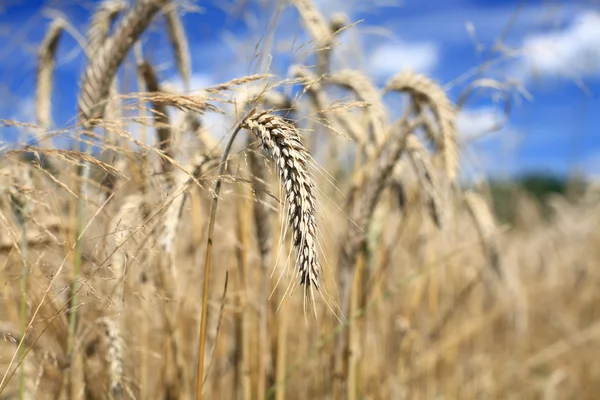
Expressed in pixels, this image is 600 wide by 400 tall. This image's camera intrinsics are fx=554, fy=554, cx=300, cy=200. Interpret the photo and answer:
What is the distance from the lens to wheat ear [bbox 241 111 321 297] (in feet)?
2.18

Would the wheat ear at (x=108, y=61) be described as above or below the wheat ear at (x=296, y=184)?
above

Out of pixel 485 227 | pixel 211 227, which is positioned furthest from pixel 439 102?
pixel 211 227

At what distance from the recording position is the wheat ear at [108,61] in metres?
1.32

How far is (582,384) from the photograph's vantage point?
3.44 metres

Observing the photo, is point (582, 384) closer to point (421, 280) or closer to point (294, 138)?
point (421, 280)

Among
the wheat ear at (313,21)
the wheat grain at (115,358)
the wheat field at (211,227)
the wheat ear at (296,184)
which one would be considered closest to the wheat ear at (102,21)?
the wheat field at (211,227)

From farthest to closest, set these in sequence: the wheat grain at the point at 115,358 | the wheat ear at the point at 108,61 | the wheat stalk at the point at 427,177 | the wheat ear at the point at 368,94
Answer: the wheat ear at the point at 368,94
the wheat stalk at the point at 427,177
the wheat ear at the point at 108,61
the wheat grain at the point at 115,358

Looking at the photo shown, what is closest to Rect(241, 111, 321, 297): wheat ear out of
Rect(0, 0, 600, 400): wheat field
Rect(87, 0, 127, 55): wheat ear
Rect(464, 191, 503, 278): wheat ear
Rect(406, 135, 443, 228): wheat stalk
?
Rect(0, 0, 600, 400): wheat field

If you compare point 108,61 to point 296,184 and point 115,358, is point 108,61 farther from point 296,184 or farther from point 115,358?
point 296,184

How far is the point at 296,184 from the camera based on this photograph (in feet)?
2.35

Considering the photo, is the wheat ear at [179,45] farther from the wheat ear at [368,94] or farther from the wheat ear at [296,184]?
the wheat ear at [296,184]

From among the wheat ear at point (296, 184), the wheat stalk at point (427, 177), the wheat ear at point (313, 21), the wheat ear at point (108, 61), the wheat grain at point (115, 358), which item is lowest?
the wheat grain at point (115, 358)

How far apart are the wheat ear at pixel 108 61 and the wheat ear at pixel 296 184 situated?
0.65m

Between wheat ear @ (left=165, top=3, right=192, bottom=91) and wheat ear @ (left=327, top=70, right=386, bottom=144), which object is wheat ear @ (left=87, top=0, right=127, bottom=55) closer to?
wheat ear @ (left=165, top=3, right=192, bottom=91)
